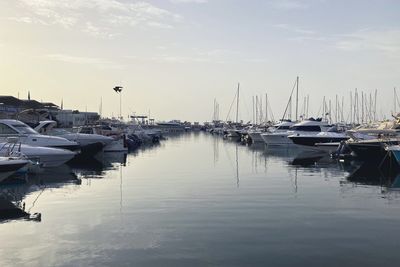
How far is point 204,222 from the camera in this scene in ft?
46.4

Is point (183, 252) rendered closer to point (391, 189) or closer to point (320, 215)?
point (320, 215)

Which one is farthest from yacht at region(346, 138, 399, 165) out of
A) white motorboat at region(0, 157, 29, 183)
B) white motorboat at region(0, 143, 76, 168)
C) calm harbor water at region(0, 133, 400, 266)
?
white motorboat at region(0, 157, 29, 183)

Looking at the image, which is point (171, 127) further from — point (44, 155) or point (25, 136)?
point (44, 155)

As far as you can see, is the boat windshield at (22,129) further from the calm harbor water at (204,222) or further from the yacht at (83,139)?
the calm harbor water at (204,222)

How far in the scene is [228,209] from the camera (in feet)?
53.4

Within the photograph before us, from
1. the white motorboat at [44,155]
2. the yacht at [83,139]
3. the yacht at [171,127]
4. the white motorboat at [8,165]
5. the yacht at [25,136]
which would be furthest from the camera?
the yacht at [171,127]

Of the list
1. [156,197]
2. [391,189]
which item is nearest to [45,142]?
[156,197]

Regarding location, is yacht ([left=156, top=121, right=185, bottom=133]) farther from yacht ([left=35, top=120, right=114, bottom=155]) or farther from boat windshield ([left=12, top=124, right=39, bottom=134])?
boat windshield ([left=12, top=124, right=39, bottom=134])

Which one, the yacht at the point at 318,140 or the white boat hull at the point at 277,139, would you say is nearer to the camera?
the yacht at the point at 318,140

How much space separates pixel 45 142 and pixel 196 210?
18.1 meters

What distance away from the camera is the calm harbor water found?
34.9 ft

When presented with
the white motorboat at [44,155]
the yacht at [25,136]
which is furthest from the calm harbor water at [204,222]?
the yacht at [25,136]

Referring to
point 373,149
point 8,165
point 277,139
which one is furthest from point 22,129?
point 277,139

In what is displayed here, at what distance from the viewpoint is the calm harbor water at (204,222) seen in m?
10.6
